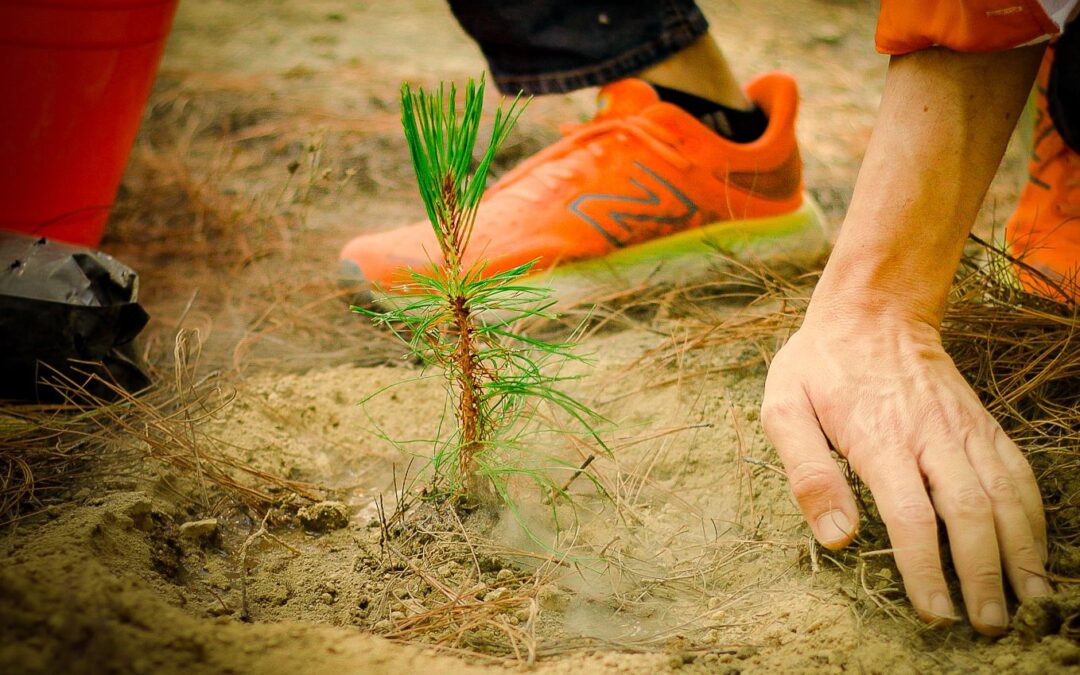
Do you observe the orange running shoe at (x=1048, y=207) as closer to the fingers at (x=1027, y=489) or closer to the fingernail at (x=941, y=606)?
the fingers at (x=1027, y=489)

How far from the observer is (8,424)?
1.25 meters

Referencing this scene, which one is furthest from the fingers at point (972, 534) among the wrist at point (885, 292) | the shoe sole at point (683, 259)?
the shoe sole at point (683, 259)

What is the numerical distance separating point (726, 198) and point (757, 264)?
18 cm

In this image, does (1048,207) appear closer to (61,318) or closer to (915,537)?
(915,537)

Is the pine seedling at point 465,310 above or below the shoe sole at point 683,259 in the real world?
above

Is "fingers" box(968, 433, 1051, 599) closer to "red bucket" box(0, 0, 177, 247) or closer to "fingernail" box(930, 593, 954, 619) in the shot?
"fingernail" box(930, 593, 954, 619)

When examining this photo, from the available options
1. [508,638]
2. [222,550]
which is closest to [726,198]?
[508,638]

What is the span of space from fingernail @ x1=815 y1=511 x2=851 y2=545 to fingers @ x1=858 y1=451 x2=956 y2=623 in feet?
0.14

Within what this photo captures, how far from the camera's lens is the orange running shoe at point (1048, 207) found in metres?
1.50

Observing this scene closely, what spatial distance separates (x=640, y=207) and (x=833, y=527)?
3.01ft

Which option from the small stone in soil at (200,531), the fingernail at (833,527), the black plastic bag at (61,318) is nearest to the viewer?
the fingernail at (833,527)

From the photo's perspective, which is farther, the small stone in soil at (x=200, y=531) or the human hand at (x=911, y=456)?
the small stone in soil at (x=200, y=531)

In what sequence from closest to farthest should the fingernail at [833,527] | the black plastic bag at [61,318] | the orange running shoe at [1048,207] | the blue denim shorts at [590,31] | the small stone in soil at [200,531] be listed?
the fingernail at [833,527], the small stone in soil at [200,531], the black plastic bag at [61,318], the orange running shoe at [1048,207], the blue denim shorts at [590,31]

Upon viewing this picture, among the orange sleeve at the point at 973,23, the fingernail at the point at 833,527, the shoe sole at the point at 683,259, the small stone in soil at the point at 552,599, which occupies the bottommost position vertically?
the small stone in soil at the point at 552,599
